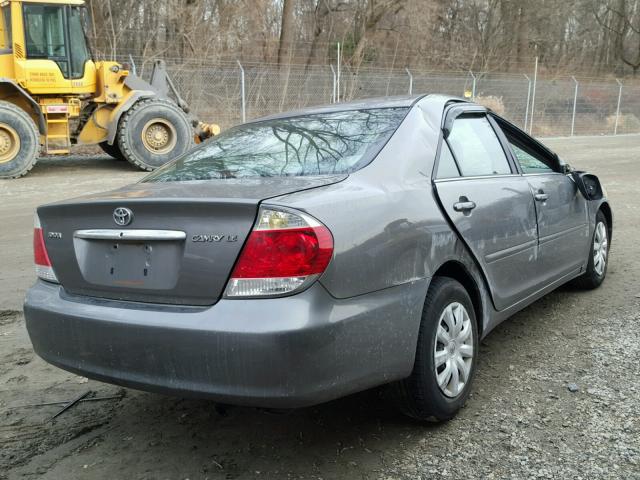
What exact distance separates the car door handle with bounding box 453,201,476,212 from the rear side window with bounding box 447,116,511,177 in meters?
0.23

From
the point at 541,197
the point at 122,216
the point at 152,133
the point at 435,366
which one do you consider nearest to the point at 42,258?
the point at 122,216

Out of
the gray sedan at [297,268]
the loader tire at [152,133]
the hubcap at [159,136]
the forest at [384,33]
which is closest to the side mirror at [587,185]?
the gray sedan at [297,268]

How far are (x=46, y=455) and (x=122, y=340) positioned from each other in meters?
0.74

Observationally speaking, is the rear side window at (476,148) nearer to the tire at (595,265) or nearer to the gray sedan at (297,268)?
the gray sedan at (297,268)

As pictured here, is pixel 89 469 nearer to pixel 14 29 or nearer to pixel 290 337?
pixel 290 337

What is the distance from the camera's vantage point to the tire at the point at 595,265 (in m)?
4.90

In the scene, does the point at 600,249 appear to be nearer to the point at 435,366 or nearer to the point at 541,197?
the point at 541,197

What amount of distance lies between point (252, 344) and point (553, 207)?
8.54ft

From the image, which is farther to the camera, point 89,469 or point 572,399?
point 572,399

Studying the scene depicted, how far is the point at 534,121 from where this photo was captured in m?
25.9

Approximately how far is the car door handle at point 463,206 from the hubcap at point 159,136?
1090 centimetres

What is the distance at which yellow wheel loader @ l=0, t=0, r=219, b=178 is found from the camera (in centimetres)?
1199

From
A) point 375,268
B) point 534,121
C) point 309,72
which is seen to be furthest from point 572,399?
point 534,121

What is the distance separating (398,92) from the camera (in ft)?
75.3
